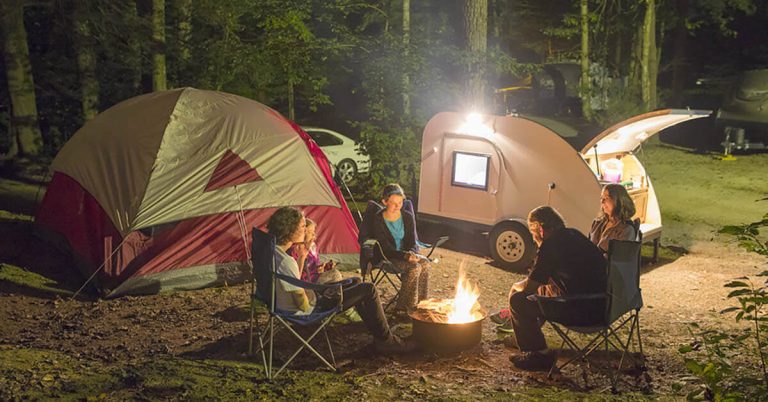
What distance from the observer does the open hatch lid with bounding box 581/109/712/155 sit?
8.90 m

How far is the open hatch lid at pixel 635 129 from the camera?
29.2 feet

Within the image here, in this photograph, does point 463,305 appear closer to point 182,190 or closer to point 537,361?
point 537,361

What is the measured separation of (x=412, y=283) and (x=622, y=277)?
6.81 feet

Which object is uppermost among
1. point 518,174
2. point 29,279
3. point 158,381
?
point 518,174

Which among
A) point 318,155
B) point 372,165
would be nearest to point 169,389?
point 318,155

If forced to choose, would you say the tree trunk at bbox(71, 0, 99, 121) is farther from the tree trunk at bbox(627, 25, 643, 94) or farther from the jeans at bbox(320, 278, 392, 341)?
the tree trunk at bbox(627, 25, 643, 94)

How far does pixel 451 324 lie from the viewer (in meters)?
5.84

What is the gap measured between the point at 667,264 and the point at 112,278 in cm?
624

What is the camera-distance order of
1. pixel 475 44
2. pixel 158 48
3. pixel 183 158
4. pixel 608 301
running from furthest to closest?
1. pixel 158 48
2. pixel 475 44
3. pixel 183 158
4. pixel 608 301

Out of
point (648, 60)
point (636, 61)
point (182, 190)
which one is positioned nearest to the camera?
point (182, 190)

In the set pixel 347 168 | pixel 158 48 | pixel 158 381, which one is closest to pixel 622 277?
pixel 158 381

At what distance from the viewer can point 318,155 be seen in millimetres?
8953

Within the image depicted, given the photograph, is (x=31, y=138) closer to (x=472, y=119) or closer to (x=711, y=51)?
(x=472, y=119)

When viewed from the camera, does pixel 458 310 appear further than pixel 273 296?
Yes
